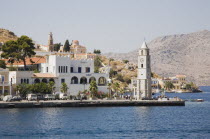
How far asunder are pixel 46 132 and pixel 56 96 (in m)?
46.1

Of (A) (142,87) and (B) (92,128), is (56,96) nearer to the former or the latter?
(A) (142,87)

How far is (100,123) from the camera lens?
72.4 metres

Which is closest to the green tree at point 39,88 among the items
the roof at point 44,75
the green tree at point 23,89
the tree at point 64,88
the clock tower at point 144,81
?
the green tree at point 23,89

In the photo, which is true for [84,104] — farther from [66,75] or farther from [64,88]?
[66,75]

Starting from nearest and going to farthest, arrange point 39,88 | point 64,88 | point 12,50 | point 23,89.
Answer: point 23,89 → point 39,88 → point 64,88 → point 12,50

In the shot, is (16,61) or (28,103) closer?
A: (28,103)

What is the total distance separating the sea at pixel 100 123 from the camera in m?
60.7

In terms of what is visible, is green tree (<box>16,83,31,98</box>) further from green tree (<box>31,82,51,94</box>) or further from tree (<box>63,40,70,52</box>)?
tree (<box>63,40,70,52</box>)

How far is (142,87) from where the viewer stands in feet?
357

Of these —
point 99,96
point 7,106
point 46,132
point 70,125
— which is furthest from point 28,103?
point 46,132

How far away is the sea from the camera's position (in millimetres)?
60688

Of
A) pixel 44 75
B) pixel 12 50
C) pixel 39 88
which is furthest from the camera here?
pixel 12 50

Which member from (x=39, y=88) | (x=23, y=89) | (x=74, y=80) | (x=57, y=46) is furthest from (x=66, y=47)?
(x=23, y=89)

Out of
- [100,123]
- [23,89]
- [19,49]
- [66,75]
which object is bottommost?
[100,123]
